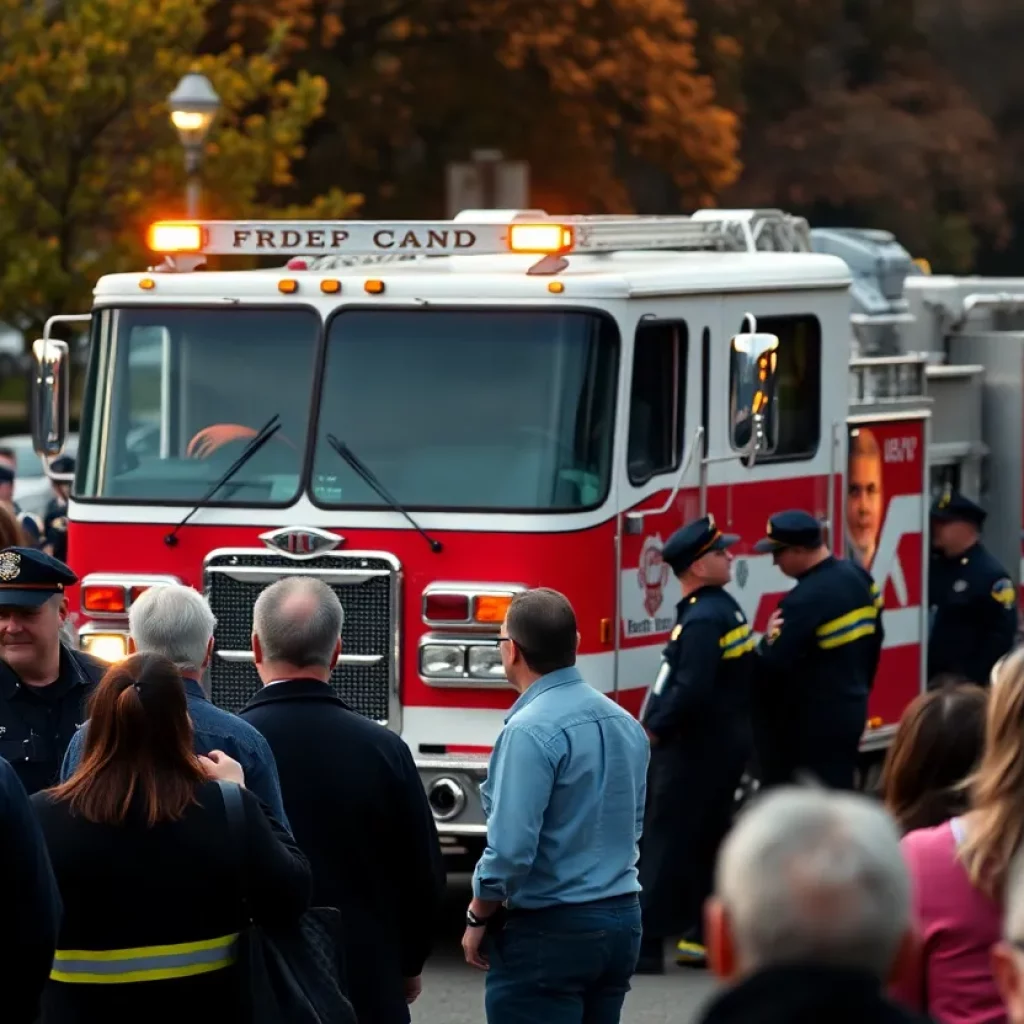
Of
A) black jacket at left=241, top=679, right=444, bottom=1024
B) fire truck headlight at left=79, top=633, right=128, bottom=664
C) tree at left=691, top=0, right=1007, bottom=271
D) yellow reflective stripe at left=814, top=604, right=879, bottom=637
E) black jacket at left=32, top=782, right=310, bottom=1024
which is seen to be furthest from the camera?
tree at left=691, top=0, right=1007, bottom=271

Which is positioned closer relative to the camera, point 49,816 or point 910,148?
point 49,816

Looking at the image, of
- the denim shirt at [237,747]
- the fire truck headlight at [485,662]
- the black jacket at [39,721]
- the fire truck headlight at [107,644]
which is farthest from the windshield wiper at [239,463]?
the denim shirt at [237,747]

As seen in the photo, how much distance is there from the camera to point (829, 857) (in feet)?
9.62

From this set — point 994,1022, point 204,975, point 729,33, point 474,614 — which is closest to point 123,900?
point 204,975

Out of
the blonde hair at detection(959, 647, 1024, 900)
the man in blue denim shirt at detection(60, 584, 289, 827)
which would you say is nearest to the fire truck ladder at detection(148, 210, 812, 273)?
the man in blue denim shirt at detection(60, 584, 289, 827)

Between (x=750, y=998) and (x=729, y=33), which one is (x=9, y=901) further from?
(x=729, y=33)

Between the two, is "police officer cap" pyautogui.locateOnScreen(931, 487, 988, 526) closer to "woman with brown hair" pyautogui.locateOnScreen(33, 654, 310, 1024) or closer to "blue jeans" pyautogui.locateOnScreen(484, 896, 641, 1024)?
"blue jeans" pyautogui.locateOnScreen(484, 896, 641, 1024)

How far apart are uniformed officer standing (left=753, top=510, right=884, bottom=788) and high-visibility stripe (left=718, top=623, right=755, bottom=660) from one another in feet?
2.09

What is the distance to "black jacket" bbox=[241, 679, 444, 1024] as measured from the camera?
19.7ft

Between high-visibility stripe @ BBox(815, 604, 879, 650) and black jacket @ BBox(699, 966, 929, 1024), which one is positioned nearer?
black jacket @ BBox(699, 966, 929, 1024)

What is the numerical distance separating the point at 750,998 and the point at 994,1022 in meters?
1.66

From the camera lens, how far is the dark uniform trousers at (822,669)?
10.6m

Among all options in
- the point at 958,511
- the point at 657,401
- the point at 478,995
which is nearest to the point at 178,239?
the point at 657,401

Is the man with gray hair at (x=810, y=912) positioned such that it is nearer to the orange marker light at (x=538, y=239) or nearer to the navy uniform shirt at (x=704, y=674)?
the navy uniform shirt at (x=704, y=674)
